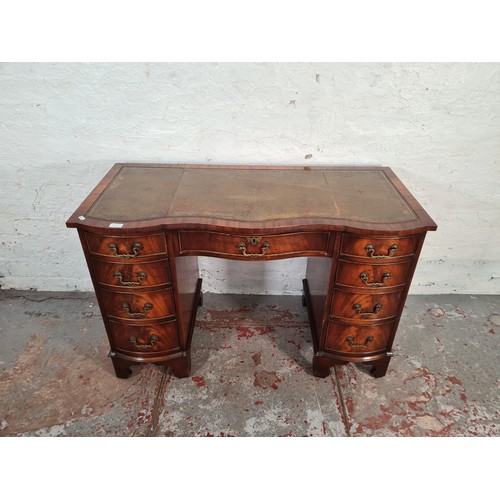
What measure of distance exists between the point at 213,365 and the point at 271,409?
432mm

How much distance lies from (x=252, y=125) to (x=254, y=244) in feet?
2.65

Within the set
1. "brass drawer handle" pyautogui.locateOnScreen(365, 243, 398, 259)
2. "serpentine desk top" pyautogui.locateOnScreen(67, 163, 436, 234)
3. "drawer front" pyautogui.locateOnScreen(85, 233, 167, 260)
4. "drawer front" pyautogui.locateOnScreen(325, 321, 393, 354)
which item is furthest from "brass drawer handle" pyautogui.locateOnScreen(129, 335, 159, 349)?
"brass drawer handle" pyautogui.locateOnScreen(365, 243, 398, 259)

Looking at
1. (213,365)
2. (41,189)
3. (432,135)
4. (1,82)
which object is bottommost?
(213,365)

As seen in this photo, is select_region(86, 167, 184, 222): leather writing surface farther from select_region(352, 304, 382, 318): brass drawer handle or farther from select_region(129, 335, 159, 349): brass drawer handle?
select_region(352, 304, 382, 318): brass drawer handle

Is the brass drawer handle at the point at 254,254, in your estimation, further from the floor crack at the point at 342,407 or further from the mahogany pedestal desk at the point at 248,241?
the floor crack at the point at 342,407

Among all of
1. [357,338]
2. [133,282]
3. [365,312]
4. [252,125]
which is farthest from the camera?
[252,125]

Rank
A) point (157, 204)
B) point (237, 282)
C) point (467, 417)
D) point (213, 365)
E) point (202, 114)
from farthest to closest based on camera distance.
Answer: point (237, 282)
point (213, 365)
point (202, 114)
point (467, 417)
point (157, 204)

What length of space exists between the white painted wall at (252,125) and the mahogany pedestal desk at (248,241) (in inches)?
7.0

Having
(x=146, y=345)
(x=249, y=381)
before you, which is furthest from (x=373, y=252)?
(x=146, y=345)

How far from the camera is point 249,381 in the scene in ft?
6.86

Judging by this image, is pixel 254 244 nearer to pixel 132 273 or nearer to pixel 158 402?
pixel 132 273

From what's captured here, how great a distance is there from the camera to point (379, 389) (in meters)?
2.06

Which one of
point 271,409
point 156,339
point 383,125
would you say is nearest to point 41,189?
point 156,339

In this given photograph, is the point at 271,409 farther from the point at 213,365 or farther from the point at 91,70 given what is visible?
the point at 91,70
